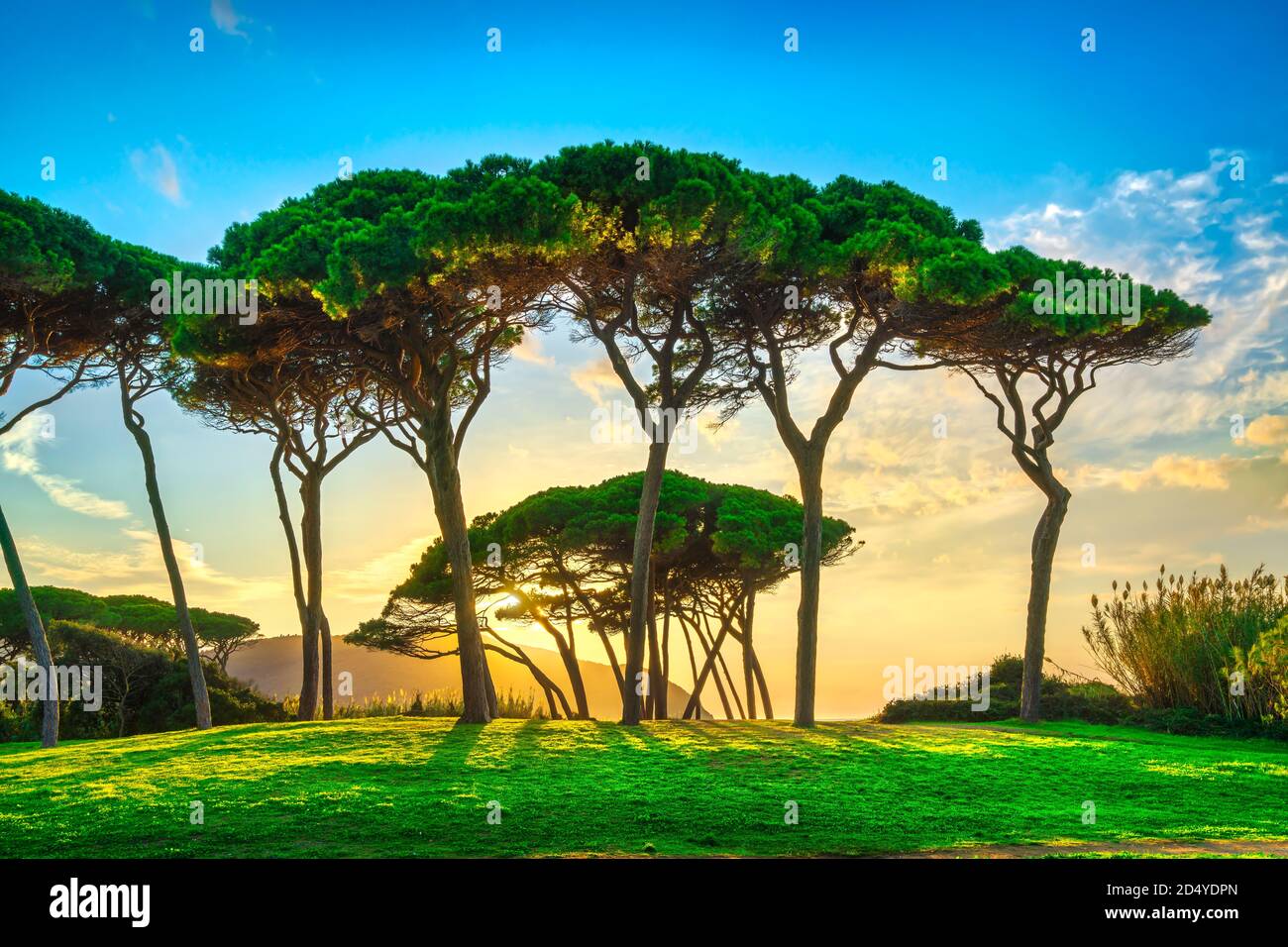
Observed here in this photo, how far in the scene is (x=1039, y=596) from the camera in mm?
18828

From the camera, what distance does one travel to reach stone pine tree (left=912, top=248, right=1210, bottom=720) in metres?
17.4

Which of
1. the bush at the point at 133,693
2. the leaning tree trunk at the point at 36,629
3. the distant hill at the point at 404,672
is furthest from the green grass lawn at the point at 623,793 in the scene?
the distant hill at the point at 404,672

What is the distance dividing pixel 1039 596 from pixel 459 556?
11440 millimetres

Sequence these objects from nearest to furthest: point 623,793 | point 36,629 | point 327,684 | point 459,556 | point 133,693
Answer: point 623,793
point 459,556
point 36,629
point 327,684
point 133,693

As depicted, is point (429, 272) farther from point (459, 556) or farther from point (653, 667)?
point (653, 667)

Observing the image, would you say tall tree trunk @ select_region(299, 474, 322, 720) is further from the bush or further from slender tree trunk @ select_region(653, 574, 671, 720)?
slender tree trunk @ select_region(653, 574, 671, 720)

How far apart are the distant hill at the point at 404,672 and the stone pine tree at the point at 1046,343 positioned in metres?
12.9

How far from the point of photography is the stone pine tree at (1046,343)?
17.4m

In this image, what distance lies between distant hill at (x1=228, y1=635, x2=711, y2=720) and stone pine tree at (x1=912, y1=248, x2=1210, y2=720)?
12.9 meters

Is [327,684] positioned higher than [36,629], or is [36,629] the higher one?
[36,629]

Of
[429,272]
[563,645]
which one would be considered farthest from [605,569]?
[429,272]

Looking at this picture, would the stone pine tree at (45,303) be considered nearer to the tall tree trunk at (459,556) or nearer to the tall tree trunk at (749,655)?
the tall tree trunk at (459,556)

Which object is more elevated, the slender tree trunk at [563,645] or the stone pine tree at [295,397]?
the stone pine tree at [295,397]
